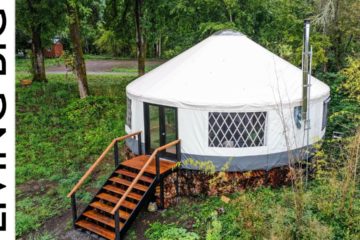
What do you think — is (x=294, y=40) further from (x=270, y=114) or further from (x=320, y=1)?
(x=270, y=114)

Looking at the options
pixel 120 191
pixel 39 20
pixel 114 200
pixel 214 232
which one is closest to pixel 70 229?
pixel 114 200

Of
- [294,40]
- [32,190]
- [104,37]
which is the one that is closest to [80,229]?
[32,190]

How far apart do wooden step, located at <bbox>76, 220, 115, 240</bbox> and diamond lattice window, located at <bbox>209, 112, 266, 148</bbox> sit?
2.54 m

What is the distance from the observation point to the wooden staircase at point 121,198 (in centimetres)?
602

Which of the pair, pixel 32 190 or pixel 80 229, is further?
pixel 32 190

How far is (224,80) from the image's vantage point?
716 centimetres

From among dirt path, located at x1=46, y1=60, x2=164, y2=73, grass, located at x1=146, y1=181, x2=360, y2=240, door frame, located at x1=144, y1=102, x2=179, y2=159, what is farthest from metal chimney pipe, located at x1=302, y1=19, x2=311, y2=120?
dirt path, located at x1=46, y1=60, x2=164, y2=73

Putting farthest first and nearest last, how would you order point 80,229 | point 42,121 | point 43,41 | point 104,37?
point 104,37 < point 43,41 < point 42,121 < point 80,229

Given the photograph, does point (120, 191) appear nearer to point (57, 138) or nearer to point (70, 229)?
point (70, 229)

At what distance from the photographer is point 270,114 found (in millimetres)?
6898

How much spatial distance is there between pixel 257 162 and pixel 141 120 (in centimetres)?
266

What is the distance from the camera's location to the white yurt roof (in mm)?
6840

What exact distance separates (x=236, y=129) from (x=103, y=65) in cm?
1926

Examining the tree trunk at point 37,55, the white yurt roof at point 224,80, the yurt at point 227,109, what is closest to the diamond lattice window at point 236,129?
the yurt at point 227,109
